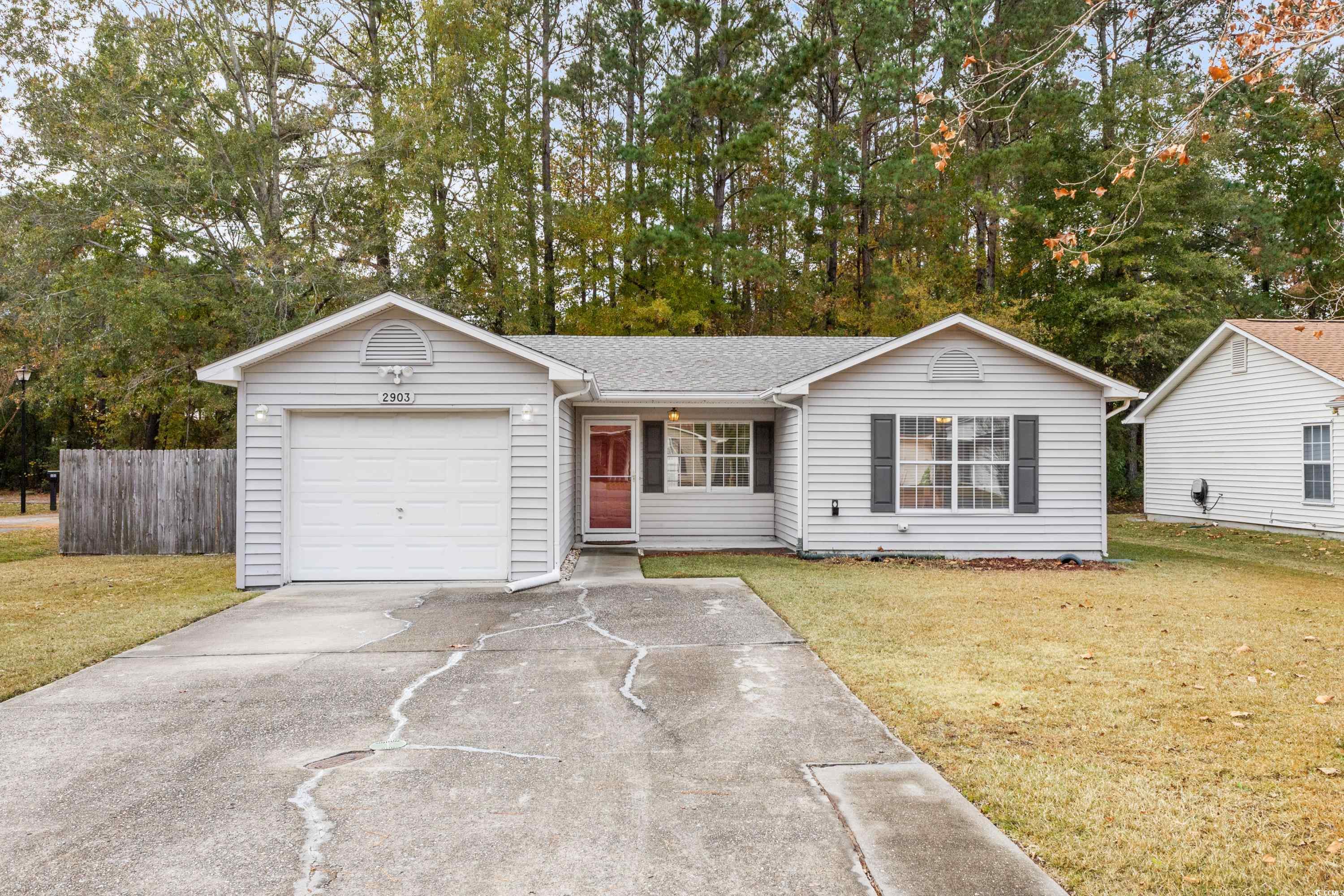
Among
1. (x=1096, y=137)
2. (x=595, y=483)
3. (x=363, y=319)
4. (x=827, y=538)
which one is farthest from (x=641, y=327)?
(x=1096, y=137)

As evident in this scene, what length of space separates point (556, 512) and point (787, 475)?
4650 mm

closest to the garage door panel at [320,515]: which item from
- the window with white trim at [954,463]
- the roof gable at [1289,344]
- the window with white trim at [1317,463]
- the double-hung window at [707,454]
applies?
the double-hung window at [707,454]

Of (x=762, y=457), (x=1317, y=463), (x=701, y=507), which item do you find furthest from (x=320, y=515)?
(x=1317, y=463)

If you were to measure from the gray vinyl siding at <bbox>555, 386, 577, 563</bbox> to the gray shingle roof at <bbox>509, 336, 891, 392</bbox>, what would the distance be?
3.25ft

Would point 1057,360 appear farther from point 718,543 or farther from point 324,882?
point 324,882

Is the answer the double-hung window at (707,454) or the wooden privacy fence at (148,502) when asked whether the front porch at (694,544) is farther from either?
the wooden privacy fence at (148,502)

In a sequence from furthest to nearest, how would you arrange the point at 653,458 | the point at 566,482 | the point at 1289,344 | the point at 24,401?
the point at 24,401, the point at 1289,344, the point at 653,458, the point at 566,482

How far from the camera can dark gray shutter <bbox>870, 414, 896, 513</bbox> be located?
11570 millimetres

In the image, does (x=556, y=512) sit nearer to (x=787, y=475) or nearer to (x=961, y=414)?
(x=787, y=475)

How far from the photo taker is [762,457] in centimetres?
1339

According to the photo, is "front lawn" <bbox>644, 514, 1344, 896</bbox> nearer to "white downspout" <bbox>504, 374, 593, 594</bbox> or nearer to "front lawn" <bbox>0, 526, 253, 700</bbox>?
"white downspout" <bbox>504, 374, 593, 594</bbox>

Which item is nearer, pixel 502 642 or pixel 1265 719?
pixel 1265 719

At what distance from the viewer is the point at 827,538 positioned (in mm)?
11734

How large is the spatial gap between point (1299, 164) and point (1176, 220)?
536cm
